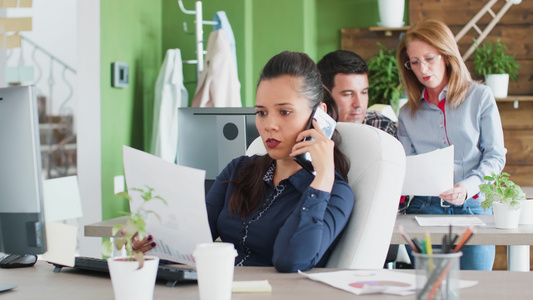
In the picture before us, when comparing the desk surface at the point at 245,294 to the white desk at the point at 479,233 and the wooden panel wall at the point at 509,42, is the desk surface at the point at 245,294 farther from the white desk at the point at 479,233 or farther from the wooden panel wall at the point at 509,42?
the wooden panel wall at the point at 509,42

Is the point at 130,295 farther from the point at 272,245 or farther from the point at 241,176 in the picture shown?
the point at 241,176

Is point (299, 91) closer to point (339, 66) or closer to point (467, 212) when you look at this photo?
point (339, 66)

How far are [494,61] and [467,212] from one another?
8.79 feet

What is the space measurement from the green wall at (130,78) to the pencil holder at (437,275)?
9.35 ft

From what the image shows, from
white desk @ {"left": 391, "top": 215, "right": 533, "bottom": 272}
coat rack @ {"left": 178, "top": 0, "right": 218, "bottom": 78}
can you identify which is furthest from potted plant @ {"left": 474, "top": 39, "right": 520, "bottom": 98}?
white desk @ {"left": 391, "top": 215, "right": 533, "bottom": 272}

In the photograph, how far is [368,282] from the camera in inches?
48.1

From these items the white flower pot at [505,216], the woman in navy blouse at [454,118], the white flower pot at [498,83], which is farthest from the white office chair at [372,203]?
the white flower pot at [498,83]

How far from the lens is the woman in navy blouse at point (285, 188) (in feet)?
4.91

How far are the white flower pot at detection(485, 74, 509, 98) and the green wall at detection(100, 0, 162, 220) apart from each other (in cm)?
241

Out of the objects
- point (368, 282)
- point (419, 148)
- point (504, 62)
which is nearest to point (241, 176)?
point (368, 282)

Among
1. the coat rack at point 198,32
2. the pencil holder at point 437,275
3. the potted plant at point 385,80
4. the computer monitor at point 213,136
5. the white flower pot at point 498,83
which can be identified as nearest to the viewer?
the pencil holder at point 437,275

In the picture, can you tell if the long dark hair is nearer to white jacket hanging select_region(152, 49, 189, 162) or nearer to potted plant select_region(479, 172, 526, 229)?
potted plant select_region(479, 172, 526, 229)

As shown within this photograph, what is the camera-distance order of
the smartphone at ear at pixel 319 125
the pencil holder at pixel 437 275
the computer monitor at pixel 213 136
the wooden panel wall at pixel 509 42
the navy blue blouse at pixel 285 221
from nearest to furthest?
the pencil holder at pixel 437 275 → the navy blue blouse at pixel 285 221 → the smartphone at ear at pixel 319 125 → the computer monitor at pixel 213 136 → the wooden panel wall at pixel 509 42

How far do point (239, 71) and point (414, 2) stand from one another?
65.6 inches
